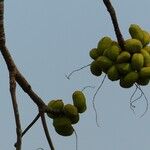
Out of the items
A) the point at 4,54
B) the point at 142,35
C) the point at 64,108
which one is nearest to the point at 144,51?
the point at 142,35

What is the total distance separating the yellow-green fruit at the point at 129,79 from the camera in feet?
9.36

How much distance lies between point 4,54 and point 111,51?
49 cm

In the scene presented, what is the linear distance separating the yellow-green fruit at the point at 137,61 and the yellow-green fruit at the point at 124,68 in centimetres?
2

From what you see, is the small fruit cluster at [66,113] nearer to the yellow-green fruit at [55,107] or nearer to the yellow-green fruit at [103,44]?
the yellow-green fruit at [55,107]

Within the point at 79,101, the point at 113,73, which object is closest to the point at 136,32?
the point at 113,73

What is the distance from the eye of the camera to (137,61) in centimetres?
282

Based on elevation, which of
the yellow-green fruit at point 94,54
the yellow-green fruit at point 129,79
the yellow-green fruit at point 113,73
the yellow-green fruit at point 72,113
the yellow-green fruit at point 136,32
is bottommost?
the yellow-green fruit at point 72,113

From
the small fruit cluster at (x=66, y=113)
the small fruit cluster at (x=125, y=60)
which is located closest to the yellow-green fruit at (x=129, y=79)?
the small fruit cluster at (x=125, y=60)

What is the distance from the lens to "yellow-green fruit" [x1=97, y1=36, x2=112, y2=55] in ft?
9.62

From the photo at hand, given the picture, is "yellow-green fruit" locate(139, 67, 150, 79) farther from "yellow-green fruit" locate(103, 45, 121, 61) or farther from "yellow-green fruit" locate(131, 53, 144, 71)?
"yellow-green fruit" locate(103, 45, 121, 61)

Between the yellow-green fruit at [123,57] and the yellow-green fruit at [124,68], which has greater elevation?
the yellow-green fruit at [123,57]

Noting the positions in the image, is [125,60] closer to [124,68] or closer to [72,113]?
[124,68]

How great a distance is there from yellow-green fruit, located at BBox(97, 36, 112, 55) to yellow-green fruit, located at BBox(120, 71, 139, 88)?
175 millimetres

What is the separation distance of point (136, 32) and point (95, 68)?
27cm
